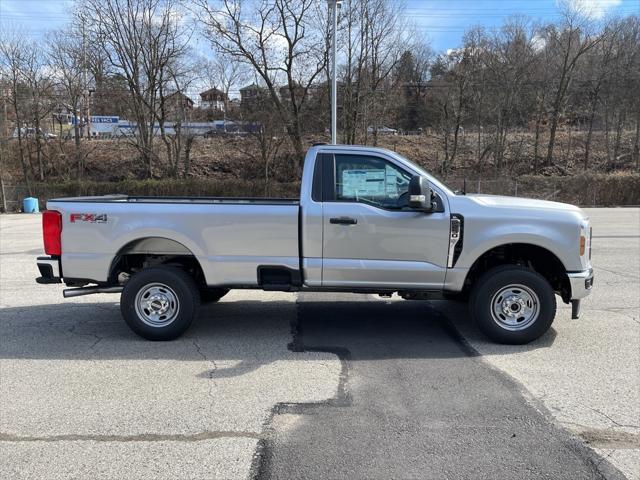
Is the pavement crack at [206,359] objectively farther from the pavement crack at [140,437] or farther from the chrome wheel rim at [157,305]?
the pavement crack at [140,437]

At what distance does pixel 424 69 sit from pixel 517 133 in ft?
30.6

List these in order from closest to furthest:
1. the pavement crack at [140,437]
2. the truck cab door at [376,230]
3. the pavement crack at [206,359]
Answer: the pavement crack at [140,437] < the pavement crack at [206,359] < the truck cab door at [376,230]

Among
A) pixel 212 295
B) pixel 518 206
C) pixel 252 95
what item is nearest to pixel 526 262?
pixel 518 206

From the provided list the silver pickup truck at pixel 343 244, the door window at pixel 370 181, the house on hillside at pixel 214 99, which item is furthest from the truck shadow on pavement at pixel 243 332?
the house on hillside at pixel 214 99

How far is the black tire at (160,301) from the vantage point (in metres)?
5.60

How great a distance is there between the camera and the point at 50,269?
18.9 feet

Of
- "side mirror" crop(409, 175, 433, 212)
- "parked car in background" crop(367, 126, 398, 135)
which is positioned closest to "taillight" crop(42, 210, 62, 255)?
"side mirror" crop(409, 175, 433, 212)

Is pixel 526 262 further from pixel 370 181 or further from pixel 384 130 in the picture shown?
pixel 384 130

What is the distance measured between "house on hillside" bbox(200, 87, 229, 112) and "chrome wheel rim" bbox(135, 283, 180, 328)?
32107 millimetres

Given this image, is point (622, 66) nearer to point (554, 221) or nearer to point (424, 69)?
point (424, 69)

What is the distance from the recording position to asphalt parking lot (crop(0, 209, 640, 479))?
3266 millimetres

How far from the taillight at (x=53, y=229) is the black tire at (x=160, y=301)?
0.90 m

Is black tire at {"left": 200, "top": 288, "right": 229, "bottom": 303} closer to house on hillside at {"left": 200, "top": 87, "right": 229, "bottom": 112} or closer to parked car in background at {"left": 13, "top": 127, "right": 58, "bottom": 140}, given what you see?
house on hillside at {"left": 200, "top": 87, "right": 229, "bottom": 112}

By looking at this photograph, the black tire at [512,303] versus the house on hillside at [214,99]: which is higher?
the house on hillside at [214,99]
